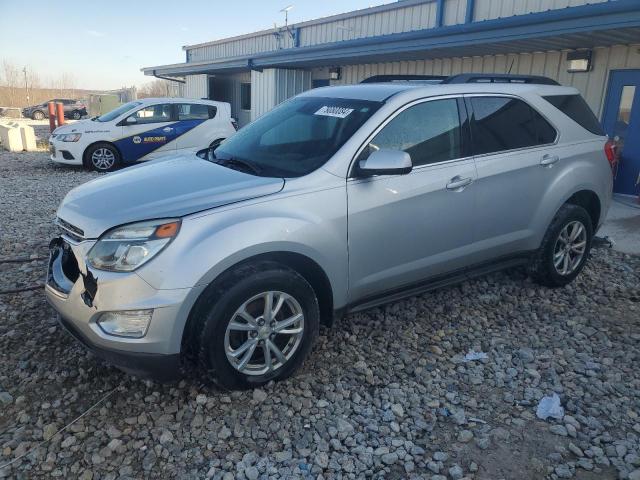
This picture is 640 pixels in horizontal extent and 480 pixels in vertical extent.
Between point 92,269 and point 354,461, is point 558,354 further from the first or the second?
point 92,269

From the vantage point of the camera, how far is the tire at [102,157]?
10898 mm

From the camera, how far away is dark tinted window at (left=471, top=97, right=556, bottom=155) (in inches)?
154

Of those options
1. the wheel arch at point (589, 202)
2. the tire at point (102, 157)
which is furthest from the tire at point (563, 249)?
the tire at point (102, 157)

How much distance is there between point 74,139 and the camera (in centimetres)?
1083

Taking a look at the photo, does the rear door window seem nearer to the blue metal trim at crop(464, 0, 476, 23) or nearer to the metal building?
the metal building

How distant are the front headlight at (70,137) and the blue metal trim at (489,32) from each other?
5709 millimetres

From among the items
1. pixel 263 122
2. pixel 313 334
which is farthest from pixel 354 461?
pixel 263 122

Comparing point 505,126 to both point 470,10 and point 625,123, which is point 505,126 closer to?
point 625,123

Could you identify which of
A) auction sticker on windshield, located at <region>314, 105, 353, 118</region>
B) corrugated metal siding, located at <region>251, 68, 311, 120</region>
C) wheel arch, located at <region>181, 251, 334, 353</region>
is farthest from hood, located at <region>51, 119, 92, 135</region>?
wheel arch, located at <region>181, 251, 334, 353</region>

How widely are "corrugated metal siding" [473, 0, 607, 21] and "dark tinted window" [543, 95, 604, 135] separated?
17.8 ft

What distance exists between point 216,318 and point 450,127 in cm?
222

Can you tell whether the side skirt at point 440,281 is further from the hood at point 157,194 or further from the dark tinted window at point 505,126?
the hood at point 157,194

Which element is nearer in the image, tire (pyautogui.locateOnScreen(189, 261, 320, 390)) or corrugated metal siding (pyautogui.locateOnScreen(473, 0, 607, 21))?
tire (pyautogui.locateOnScreen(189, 261, 320, 390))

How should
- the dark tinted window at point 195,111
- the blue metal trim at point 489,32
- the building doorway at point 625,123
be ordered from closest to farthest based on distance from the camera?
1. the blue metal trim at point 489,32
2. the building doorway at point 625,123
3. the dark tinted window at point 195,111
